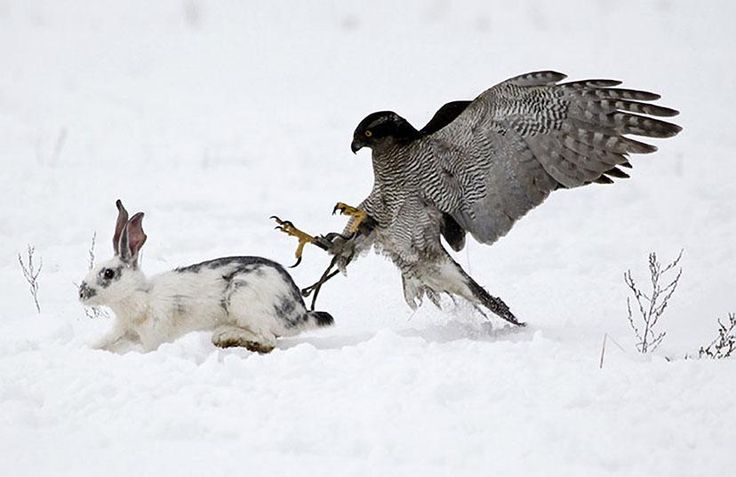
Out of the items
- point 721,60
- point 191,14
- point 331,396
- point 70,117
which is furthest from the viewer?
point 191,14

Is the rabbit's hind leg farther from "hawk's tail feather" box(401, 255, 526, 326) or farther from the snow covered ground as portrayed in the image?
"hawk's tail feather" box(401, 255, 526, 326)

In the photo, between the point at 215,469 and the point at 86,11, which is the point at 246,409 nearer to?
the point at 215,469

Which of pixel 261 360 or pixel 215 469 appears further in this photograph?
pixel 261 360

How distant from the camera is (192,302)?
6410 millimetres

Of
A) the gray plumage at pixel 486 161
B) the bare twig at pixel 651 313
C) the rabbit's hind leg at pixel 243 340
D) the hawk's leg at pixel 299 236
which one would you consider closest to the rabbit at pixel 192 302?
the rabbit's hind leg at pixel 243 340

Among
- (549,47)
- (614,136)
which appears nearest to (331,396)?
(614,136)

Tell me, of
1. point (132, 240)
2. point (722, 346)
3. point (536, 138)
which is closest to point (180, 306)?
point (132, 240)

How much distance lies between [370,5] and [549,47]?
11.3 ft

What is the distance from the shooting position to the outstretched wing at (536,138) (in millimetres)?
6848

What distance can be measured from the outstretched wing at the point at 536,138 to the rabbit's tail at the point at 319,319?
4.55 ft

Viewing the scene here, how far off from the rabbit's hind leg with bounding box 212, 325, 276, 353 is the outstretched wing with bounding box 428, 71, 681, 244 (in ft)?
6.03

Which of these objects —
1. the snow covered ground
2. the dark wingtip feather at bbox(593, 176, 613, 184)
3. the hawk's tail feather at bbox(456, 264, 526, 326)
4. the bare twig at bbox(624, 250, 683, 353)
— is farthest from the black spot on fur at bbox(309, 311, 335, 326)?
the dark wingtip feather at bbox(593, 176, 613, 184)

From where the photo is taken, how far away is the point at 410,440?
431 cm

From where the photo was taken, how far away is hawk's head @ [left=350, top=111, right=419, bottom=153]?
287 inches
